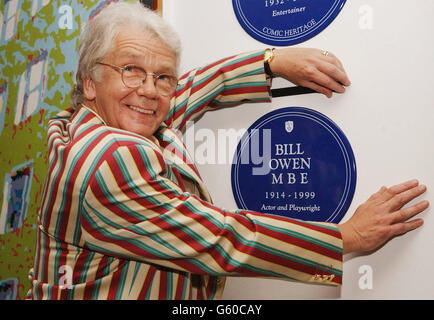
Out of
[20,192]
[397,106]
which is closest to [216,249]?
[397,106]

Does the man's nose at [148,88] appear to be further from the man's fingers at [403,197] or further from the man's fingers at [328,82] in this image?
the man's fingers at [403,197]

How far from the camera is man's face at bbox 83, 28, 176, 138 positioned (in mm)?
1087

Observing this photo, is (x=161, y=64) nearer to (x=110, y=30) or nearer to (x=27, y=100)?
(x=110, y=30)

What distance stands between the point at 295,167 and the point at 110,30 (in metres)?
0.63

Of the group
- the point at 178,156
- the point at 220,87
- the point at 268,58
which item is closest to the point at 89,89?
the point at 178,156

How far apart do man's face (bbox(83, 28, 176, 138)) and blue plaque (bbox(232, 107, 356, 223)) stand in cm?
34

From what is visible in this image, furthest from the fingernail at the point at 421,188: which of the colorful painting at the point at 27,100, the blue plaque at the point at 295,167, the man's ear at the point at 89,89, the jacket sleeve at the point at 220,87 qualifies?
the colorful painting at the point at 27,100

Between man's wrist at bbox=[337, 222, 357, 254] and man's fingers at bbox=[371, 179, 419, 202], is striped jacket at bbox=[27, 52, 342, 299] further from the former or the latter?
man's fingers at bbox=[371, 179, 419, 202]

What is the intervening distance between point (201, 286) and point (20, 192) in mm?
1199

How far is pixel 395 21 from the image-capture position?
1.10 m

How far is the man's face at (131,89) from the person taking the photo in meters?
1.09

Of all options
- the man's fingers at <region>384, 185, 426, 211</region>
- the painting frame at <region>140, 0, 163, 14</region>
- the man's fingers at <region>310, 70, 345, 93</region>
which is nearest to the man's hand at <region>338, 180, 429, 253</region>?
the man's fingers at <region>384, 185, 426, 211</region>

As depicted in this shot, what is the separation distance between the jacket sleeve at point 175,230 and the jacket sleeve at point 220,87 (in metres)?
0.46
